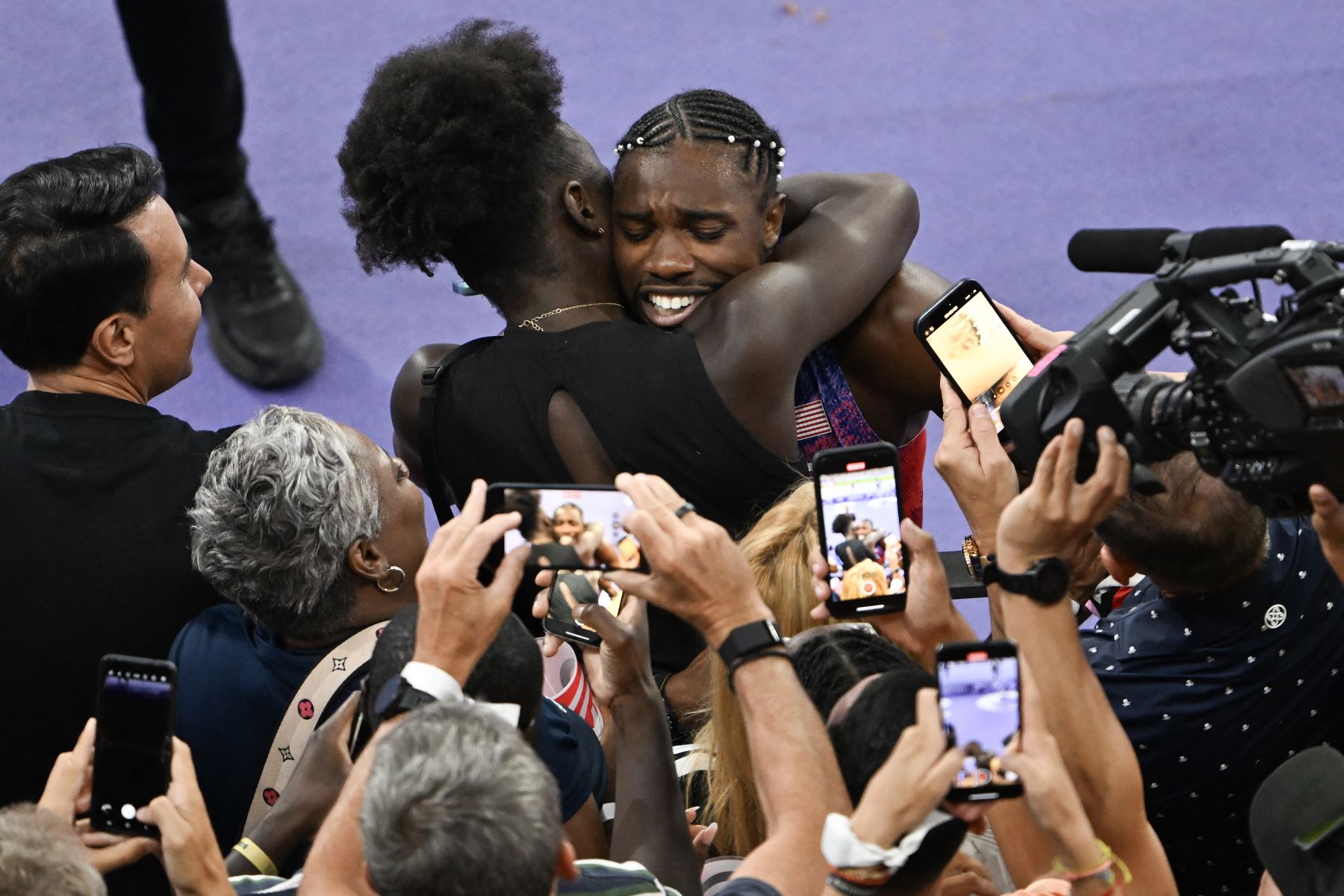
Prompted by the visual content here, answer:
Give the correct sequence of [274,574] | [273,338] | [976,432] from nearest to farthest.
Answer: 1. [274,574]
2. [976,432]
3. [273,338]

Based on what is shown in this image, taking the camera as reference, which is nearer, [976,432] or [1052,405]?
[1052,405]

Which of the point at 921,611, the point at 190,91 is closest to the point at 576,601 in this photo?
the point at 921,611

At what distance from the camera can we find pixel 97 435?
232cm

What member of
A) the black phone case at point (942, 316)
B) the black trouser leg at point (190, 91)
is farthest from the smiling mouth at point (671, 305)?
the black trouser leg at point (190, 91)

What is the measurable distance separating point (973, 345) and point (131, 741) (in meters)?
1.37

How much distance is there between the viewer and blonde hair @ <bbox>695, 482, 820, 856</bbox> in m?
2.11

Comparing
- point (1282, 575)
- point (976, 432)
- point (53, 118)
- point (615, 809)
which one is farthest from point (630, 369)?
point (53, 118)

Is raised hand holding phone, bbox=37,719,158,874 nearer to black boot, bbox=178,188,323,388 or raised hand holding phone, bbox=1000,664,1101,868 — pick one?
raised hand holding phone, bbox=1000,664,1101,868

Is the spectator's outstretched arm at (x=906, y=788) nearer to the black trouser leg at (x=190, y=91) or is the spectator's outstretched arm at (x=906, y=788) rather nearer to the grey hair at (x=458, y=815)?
the grey hair at (x=458, y=815)

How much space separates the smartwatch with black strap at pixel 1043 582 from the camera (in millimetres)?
1848

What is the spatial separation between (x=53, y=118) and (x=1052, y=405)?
4270 millimetres

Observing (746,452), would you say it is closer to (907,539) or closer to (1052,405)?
(907,539)

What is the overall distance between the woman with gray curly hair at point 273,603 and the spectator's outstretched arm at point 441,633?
428 mm

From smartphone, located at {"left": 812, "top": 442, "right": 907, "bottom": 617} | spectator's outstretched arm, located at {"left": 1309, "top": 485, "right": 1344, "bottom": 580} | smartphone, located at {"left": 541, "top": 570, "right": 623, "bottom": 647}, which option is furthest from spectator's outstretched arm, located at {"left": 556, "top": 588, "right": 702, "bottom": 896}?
spectator's outstretched arm, located at {"left": 1309, "top": 485, "right": 1344, "bottom": 580}
